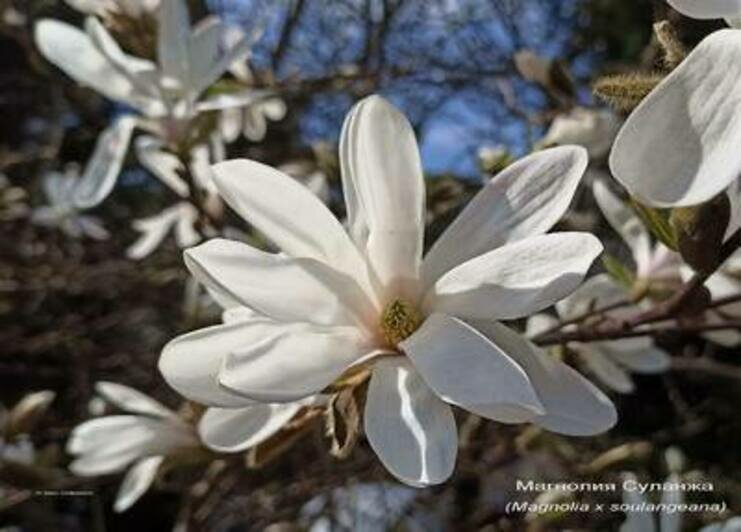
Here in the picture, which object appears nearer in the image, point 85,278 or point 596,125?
point 596,125

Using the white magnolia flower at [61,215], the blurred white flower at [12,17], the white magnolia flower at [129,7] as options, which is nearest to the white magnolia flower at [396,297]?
the white magnolia flower at [129,7]

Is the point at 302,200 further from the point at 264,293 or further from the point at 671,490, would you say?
the point at 671,490

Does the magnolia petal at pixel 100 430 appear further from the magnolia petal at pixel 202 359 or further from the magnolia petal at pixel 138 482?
the magnolia petal at pixel 202 359

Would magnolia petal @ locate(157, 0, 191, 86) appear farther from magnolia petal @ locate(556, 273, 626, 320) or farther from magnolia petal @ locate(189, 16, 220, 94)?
magnolia petal @ locate(556, 273, 626, 320)

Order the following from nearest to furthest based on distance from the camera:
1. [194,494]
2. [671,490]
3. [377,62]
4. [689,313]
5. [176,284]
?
[689,313]
[671,490]
[194,494]
[377,62]
[176,284]

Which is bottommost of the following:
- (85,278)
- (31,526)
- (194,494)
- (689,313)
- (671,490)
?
(31,526)

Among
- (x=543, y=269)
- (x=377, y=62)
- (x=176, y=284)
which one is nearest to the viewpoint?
(x=543, y=269)

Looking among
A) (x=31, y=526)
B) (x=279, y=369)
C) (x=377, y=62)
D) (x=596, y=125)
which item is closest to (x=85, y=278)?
Answer: (x=31, y=526)
